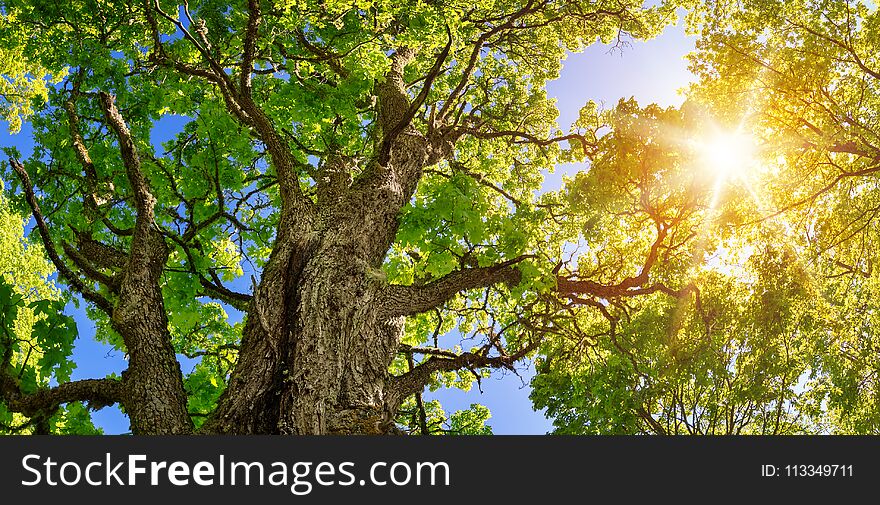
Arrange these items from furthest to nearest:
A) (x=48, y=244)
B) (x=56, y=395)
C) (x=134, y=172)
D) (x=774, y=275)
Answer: (x=774, y=275) → (x=134, y=172) → (x=56, y=395) → (x=48, y=244)

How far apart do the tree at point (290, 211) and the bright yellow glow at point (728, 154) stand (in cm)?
137

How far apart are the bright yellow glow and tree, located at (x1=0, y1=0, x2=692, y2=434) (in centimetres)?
137

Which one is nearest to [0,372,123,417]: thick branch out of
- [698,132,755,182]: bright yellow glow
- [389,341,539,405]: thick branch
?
[389,341,539,405]: thick branch

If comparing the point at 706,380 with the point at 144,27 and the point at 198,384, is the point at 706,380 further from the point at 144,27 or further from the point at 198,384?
the point at 144,27

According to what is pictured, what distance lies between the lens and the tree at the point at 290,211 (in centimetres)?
532

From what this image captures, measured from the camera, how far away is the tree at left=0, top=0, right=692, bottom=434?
5.32m

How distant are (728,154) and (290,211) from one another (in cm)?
738

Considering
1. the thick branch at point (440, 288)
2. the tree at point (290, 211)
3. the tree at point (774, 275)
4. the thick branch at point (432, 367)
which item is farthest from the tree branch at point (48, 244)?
the tree at point (774, 275)

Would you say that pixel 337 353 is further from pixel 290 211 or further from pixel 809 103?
pixel 809 103

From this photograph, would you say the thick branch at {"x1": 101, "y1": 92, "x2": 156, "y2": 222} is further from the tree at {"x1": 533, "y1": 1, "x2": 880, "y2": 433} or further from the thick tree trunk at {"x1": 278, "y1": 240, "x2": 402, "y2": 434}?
the tree at {"x1": 533, "y1": 1, "x2": 880, "y2": 433}

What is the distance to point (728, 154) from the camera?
9.82 meters

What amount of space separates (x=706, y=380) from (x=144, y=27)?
1298 centimetres

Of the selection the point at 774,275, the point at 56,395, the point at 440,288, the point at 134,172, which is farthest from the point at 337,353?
the point at 774,275

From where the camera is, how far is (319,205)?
24.4 ft
